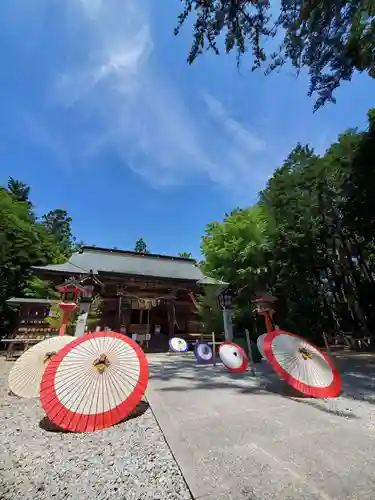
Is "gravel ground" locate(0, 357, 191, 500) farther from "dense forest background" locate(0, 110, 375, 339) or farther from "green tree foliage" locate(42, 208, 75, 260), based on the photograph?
"green tree foliage" locate(42, 208, 75, 260)

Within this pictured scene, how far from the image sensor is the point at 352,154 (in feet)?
35.0

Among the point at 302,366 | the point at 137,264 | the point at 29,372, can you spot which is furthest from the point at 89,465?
the point at 137,264

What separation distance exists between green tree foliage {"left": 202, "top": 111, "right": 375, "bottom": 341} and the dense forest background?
5 cm

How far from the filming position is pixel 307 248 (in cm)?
1180

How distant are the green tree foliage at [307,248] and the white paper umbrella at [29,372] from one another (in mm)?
9341

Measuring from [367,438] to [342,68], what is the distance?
8.93 m

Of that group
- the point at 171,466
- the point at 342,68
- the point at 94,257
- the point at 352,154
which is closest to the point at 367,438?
the point at 171,466

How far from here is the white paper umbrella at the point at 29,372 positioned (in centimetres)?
371

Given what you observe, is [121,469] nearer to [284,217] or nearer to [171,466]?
[171,466]

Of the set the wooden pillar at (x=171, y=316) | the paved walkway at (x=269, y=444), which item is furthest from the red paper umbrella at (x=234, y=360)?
the wooden pillar at (x=171, y=316)

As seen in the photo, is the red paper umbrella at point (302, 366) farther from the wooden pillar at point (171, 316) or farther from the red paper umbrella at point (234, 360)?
the wooden pillar at point (171, 316)

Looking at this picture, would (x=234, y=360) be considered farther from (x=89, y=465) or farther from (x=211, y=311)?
(x=211, y=311)

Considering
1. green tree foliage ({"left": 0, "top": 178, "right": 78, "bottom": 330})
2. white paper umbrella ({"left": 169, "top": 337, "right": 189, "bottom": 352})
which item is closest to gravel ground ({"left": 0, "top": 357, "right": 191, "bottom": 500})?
white paper umbrella ({"left": 169, "top": 337, "right": 189, "bottom": 352})

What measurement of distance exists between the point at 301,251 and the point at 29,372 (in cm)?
1196
